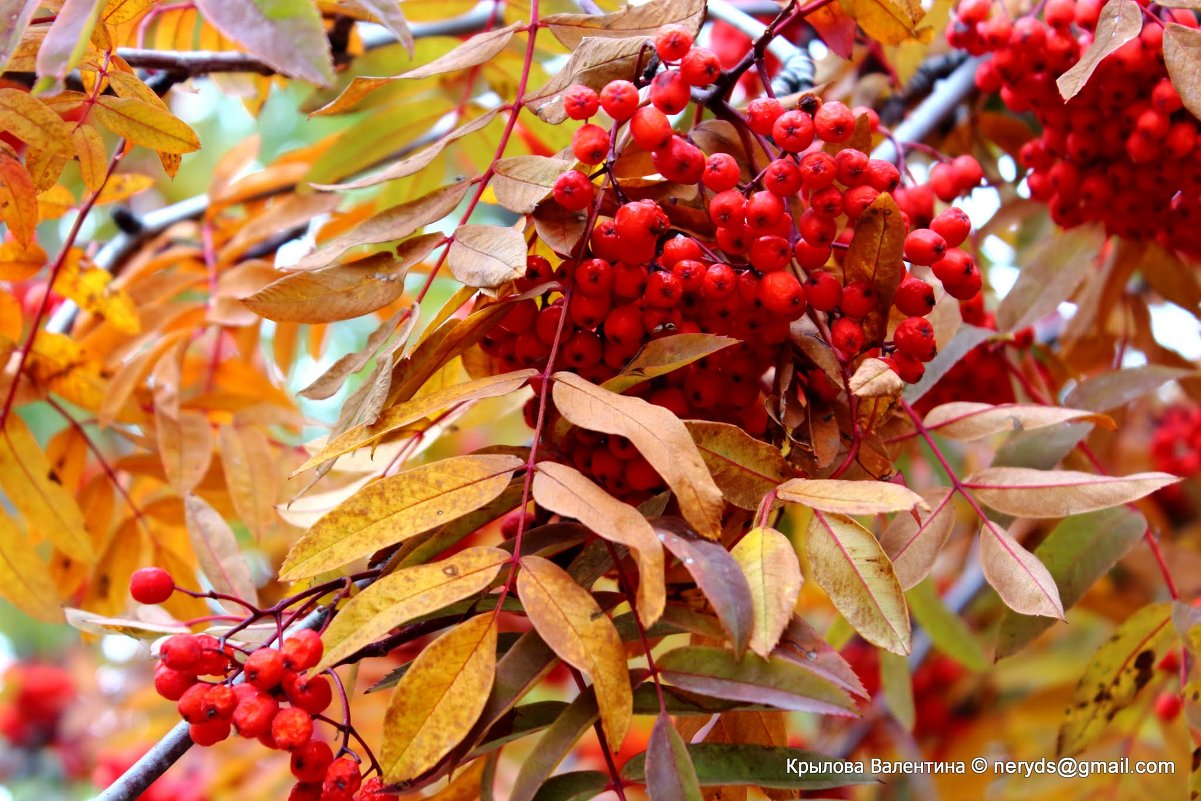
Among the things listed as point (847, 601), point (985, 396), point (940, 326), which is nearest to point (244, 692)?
point (847, 601)

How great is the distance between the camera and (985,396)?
1.55 m

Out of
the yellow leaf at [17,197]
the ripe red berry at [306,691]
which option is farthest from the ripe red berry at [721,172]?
the yellow leaf at [17,197]

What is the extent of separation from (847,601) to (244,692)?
1.68 ft

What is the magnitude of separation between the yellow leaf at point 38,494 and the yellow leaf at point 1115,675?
1.31 metres

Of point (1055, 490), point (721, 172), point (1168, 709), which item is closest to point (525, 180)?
point (721, 172)

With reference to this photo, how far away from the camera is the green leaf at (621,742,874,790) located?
0.84m

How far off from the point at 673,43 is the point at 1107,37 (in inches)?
19.5

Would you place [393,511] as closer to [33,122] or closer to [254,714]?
[254,714]

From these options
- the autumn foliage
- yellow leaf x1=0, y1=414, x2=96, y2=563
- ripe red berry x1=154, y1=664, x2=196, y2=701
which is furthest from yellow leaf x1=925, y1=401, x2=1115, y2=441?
yellow leaf x1=0, y1=414, x2=96, y2=563

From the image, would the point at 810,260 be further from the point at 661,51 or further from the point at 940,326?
the point at 940,326

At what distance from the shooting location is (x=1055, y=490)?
1031mm

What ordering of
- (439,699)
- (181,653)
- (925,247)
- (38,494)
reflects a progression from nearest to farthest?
(439,699) < (181,653) < (925,247) < (38,494)

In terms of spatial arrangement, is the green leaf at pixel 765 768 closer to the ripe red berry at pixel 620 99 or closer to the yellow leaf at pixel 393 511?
the yellow leaf at pixel 393 511

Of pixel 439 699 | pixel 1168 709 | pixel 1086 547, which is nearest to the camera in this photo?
pixel 439 699
